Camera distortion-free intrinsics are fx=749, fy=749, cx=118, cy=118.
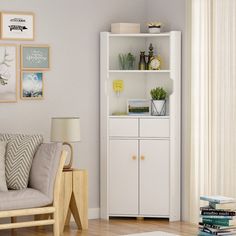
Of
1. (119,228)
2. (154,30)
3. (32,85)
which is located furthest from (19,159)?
(154,30)

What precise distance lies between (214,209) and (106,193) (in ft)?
6.33

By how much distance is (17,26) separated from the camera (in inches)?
285

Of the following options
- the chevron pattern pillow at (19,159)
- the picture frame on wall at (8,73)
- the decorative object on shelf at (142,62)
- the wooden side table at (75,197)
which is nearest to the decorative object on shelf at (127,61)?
the decorative object on shelf at (142,62)

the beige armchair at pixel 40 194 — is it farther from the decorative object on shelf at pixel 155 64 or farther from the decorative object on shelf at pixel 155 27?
the decorative object on shelf at pixel 155 27

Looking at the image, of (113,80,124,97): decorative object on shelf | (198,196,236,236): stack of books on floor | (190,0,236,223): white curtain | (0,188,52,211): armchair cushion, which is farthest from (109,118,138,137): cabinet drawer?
(198,196,236,236): stack of books on floor

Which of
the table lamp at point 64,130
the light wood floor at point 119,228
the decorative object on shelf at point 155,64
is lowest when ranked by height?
the light wood floor at point 119,228

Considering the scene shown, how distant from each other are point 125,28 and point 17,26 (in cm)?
110

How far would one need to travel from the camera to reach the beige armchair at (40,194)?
6.29 metres

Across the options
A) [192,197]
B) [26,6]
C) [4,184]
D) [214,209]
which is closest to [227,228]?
[214,209]

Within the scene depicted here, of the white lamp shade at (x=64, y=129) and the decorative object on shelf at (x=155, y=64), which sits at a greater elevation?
the decorative object on shelf at (x=155, y=64)

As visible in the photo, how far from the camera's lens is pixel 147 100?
765 cm

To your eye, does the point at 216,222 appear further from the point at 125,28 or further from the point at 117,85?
the point at 125,28

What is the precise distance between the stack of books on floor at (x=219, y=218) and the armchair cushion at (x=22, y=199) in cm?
142

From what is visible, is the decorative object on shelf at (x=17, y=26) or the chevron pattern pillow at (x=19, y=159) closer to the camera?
the chevron pattern pillow at (x=19, y=159)
